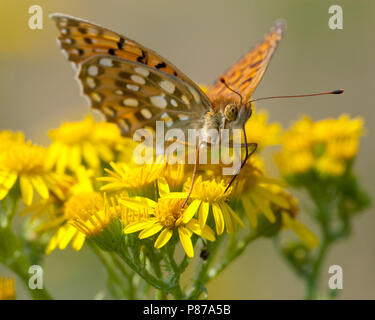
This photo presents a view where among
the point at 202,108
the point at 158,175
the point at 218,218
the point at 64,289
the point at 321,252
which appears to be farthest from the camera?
the point at 64,289

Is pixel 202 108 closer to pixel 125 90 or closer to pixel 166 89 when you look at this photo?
pixel 166 89

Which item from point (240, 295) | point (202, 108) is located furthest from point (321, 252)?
point (240, 295)

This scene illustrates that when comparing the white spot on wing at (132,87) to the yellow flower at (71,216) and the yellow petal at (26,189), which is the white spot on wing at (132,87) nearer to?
the yellow flower at (71,216)

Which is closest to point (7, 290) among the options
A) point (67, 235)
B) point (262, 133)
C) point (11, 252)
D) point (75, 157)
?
point (11, 252)

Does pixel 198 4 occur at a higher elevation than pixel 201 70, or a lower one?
higher

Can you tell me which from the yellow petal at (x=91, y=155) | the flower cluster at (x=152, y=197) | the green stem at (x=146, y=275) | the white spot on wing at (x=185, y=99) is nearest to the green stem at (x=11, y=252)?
the flower cluster at (x=152, y=197)

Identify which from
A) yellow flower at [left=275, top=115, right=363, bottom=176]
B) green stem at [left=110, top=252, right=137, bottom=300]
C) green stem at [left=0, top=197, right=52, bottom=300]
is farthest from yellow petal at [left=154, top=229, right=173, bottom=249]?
yellow flower at [left=275, top=115, right=363, bottom=176]

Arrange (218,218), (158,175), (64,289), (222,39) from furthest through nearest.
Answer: (222,39)
(64,289)
(158,175)
(218,218)
